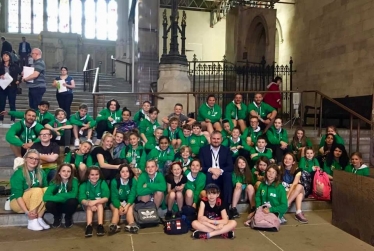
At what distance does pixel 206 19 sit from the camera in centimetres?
2436

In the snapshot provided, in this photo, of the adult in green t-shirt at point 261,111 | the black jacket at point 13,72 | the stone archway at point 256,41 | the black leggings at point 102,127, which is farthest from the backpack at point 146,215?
the stone archway at point 256,41

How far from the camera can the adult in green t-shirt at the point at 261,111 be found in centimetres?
798

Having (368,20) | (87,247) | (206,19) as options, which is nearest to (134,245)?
(87,247)

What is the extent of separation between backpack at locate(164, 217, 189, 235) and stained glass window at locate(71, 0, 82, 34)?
67.9 feet

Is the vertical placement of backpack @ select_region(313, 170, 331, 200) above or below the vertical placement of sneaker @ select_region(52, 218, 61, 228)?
above

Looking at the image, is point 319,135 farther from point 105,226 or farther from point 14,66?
point 14,66

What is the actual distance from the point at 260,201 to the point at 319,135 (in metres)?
4.08

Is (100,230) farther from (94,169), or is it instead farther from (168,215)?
(168,215)

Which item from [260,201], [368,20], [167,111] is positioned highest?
[368,20]

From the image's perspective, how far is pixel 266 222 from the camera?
196 inches

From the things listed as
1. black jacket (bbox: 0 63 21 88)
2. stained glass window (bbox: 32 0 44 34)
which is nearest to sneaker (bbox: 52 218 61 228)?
black jacket (bbox: 0 63 21 88)

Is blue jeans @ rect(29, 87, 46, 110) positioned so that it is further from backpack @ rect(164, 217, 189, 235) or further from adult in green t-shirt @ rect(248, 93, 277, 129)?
backpack @ rect(164, 217, 189, 235)

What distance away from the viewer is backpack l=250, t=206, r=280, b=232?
4977 mm

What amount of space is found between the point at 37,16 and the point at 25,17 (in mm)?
708
